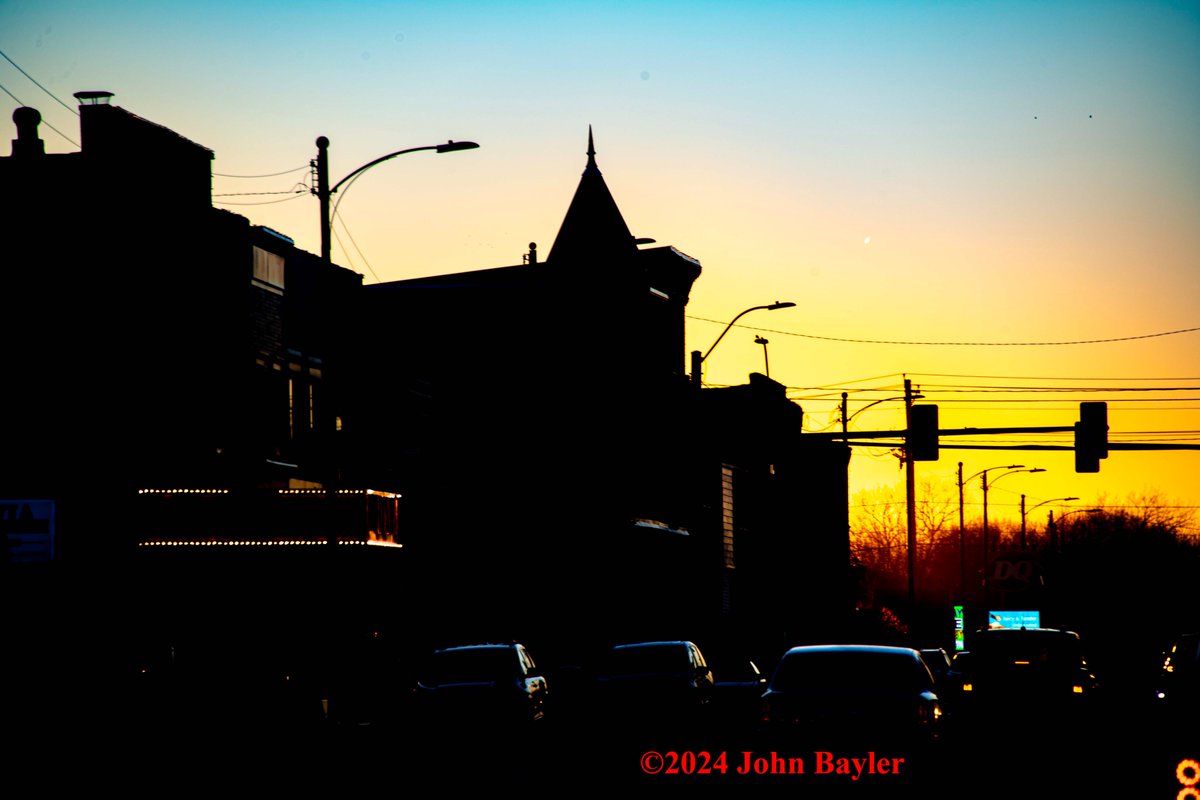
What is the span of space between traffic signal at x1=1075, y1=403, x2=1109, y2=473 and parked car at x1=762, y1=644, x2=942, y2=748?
18.2 metres

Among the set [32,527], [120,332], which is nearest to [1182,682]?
[32,527]

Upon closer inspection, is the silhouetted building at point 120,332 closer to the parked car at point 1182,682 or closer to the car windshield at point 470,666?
the car windshield at point 470,666

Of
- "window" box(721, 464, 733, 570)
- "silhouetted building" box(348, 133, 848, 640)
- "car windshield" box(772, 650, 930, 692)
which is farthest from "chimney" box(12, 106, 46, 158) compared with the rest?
"window" box(721, 464, 733, 570)

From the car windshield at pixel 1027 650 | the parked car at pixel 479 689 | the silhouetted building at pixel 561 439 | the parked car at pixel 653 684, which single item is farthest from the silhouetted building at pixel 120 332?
the car windshield at pixel 1027 650

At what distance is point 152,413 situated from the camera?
35.6 meters

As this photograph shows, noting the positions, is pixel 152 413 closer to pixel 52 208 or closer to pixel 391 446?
pixel 52 208

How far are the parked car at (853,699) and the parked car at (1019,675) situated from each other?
24.0 ft

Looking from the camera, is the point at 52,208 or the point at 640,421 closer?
the point at 52,208

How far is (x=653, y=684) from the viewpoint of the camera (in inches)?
1104

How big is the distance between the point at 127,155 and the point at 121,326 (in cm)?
403

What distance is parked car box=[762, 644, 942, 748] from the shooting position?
17609 millimetres

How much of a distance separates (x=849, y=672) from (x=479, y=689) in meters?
8.78

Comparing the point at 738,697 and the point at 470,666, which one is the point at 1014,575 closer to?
the point at 738,697

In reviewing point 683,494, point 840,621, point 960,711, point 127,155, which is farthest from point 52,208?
point 840,621
